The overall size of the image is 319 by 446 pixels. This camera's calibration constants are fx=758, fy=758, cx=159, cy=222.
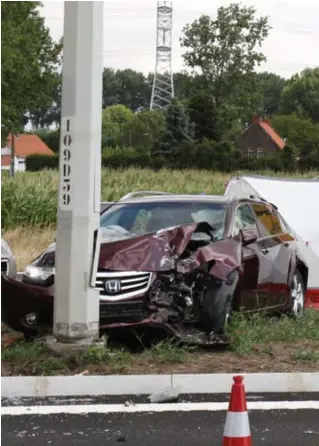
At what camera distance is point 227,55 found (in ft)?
223

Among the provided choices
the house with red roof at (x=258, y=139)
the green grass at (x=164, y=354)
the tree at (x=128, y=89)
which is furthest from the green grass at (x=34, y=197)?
the tree at (x=128, y=89)

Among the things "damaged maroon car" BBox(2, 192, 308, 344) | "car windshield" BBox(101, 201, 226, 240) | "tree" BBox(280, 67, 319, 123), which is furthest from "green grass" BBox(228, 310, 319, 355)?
"tree" BBox(280, 67, 319, 123)

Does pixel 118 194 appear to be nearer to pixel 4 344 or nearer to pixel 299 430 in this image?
pixel 4 344

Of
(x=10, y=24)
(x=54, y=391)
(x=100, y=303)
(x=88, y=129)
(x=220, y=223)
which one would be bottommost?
(x=54, y=391)

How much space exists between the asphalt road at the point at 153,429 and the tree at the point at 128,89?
4014 inches

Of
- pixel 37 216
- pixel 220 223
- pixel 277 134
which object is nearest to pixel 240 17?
pixel 277 134

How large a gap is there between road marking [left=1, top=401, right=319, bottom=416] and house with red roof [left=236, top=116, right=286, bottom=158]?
8122 cm

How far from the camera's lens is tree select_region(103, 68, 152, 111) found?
354ft

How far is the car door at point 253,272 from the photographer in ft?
25.7

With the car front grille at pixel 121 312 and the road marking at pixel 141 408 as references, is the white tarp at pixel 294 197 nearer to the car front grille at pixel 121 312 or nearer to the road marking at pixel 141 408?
the car front grille at pixel 121 312

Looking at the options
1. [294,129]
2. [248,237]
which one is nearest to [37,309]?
[248,237]

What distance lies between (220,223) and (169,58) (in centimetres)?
6880

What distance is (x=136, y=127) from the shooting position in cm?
7300

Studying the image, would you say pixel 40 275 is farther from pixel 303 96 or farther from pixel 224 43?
pixel 303 96
